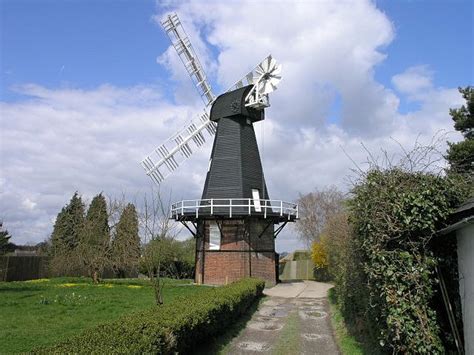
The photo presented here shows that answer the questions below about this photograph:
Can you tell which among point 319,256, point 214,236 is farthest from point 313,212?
point 214,236

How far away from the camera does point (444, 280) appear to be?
6.88 metres

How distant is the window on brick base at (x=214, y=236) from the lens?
24031 mm

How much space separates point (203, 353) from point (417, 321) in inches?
169

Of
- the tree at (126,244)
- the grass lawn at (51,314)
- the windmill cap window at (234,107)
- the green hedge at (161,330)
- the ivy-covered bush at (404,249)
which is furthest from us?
the windmill cap window at (234,107)

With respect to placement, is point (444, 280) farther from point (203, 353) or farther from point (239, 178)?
point (239, 178)

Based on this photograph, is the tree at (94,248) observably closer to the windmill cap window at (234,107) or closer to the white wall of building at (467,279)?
the windmill cap window at (234,107)

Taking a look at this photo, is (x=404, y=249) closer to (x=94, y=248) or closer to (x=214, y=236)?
(x=214, y=236)

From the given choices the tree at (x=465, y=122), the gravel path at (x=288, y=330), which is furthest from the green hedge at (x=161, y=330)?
the tree at (x=465, y=122)

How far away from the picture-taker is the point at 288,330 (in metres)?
11.8

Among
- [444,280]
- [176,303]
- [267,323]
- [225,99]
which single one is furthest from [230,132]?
[444,280]

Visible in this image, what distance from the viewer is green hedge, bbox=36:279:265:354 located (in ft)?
16.9

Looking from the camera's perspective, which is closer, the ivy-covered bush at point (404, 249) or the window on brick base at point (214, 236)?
the ivy-covered bush at point (404, 249)

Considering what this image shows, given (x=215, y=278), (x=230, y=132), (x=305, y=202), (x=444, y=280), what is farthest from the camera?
(x=305, y=202)

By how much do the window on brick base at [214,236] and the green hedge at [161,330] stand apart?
1284 cm
